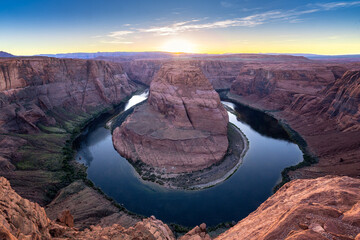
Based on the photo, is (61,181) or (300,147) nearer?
(61,181)

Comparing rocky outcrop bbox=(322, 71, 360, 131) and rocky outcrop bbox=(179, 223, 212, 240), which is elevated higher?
rocky outcrop bbox=(322, 71, 360, 131)

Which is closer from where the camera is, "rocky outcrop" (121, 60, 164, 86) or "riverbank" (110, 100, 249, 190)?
"riverbank" (110, 100, 249, 190)

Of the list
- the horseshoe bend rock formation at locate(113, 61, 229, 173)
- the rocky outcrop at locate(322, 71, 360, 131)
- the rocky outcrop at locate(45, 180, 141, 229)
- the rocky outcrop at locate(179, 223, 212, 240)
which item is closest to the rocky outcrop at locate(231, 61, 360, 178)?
the rocky outcrop at locate(322, 71, 360, 131)

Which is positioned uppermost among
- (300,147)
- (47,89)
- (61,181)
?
(47,89)

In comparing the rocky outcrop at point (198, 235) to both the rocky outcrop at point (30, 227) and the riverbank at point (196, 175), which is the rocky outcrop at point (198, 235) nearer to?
the rocky outcrop at point (30, 227)

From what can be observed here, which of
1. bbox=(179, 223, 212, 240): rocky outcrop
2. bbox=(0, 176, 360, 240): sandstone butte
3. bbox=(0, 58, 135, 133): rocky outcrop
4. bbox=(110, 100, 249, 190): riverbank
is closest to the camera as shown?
bbox=(0, 176, 360, 240): sandstone butte

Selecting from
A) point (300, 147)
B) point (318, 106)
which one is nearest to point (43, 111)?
point (300, 147)

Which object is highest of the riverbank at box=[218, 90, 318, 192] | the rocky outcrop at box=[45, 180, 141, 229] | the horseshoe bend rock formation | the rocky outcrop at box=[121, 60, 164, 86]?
the rocky outcrop at box=[121, 60, 164, 86]

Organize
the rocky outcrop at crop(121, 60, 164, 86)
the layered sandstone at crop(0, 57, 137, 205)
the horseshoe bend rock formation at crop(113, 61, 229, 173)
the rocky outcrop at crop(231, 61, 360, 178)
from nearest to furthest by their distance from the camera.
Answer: the layered sandstone at crop(0, 57, 137, 205) < the rocky outcrop at crop(231, 61, 360, 178) < the horseshoe bend rock formation at crop(113, 61, 229, 173) < the rocky outcrop at crop(121, 60, 164, 86)

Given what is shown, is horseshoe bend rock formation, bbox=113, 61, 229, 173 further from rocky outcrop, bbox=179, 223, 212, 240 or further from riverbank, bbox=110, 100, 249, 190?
rocky outcrop, bbox=179, 223, 212, 240

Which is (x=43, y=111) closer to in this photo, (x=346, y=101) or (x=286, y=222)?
(x=286, y=222)
